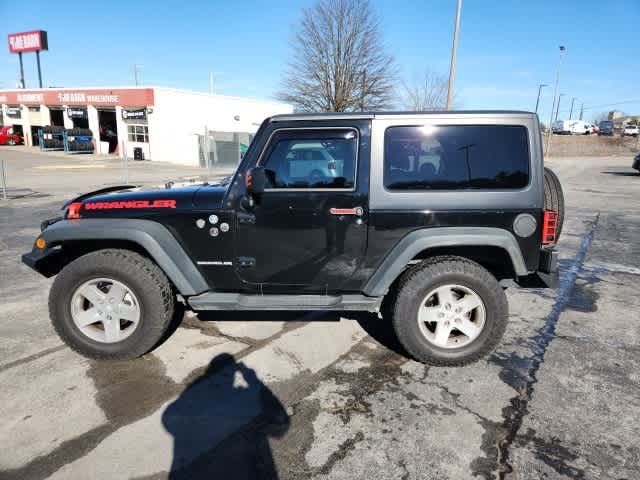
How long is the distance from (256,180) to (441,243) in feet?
4.83

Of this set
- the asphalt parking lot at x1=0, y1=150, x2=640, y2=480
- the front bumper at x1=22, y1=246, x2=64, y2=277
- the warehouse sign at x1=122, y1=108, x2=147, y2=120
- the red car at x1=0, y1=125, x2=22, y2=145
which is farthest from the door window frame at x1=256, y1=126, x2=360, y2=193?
the red car at x1=0, y1=125, x2=22, y2=145

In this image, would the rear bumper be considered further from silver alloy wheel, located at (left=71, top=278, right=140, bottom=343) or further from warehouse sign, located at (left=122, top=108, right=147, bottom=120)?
warehouse sign, located at (left=122, top=108, right=147, bottom=120)

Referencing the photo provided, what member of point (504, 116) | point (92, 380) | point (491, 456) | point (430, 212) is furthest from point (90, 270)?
point (504, 116)

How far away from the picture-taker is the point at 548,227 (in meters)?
3.26

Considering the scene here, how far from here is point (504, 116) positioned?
3.19 metres

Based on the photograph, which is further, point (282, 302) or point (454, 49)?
point (454, 49)

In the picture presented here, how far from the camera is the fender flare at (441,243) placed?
10.4 feet

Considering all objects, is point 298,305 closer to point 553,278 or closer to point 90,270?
point 90,270

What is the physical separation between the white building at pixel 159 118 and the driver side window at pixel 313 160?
70.2ft

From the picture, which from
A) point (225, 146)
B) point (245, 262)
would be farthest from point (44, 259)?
point (225, 146)

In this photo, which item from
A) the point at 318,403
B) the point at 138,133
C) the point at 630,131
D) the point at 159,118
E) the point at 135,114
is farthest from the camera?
the point at 630,131

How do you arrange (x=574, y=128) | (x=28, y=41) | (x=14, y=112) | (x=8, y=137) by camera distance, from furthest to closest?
(x=574, y=128), (x=28, y=41), (x=14, y=112), (x=8, y=137)

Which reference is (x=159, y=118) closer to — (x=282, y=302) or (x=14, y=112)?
(x=14, y=112)

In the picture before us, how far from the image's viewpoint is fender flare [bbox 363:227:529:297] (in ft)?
10.4
